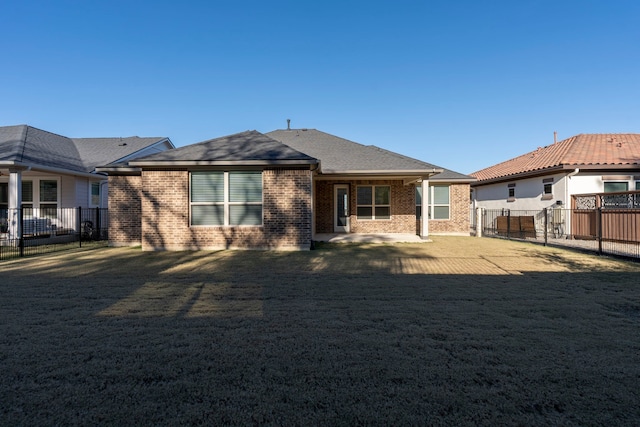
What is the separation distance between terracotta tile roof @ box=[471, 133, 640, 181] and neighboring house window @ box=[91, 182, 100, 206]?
2233cm

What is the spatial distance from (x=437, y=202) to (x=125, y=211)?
14.2 metres

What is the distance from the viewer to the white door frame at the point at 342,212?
16391 mm

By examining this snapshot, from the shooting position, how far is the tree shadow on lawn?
97.8 inches

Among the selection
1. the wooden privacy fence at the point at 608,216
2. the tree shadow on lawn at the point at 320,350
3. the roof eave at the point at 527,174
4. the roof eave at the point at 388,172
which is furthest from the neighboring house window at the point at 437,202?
the tree shadow on lawn at the point at 320,350

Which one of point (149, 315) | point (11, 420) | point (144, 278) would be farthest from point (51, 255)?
point (11, 420)

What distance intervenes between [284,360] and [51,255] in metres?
10.8

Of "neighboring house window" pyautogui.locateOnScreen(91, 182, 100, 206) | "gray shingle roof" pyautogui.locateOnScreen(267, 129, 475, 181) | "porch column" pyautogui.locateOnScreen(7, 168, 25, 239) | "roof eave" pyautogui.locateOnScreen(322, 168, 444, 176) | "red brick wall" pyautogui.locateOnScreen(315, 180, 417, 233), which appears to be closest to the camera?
"porch column" pyautogui.locateOnScreen(7, 168, 25, 239)

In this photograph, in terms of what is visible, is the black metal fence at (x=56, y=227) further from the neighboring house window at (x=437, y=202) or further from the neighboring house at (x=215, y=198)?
the neighboring house window at (x=437, y=202)

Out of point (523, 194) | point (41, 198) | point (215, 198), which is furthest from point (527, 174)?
point (41, 198)

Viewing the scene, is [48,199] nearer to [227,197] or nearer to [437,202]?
Result: [227,197]

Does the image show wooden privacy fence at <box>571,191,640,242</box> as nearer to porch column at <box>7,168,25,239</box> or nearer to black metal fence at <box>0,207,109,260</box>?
black metal fence at <box>0,207,109,260</box>

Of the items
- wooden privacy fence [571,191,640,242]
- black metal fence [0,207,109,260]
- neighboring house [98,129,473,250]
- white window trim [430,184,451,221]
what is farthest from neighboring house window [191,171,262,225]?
wooden privacy fence [571,191,640,242]

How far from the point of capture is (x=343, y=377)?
9.60ft

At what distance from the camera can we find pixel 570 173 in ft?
50.5
